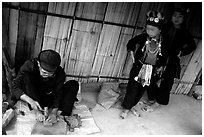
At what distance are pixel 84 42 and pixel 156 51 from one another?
1.01 m

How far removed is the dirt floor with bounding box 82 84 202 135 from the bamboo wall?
0.50 m

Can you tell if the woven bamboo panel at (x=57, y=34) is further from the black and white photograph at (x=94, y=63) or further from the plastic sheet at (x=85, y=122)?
the plastic sheet at (x=85, y=122)

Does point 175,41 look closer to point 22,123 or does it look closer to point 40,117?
point 40,117

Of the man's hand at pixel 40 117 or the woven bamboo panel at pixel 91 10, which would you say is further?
the woven bamboo panel at pixel 91 10

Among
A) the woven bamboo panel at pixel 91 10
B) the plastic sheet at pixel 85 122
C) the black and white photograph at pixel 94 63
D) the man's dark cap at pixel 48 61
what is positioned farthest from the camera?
the woven bamboo panel at pixel 91 10

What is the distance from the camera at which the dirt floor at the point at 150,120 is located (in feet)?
11.4

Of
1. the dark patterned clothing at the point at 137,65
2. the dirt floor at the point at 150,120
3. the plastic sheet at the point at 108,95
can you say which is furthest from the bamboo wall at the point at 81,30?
the dirt floor at the point at 150,120

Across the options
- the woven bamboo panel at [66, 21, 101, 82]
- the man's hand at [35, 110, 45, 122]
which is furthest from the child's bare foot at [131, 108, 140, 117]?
the man's hand at [35, 110, 45, 122]

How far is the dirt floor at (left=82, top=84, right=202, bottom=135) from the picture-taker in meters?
3.46

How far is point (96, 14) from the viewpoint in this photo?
11.2ft

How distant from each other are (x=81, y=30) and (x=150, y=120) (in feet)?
5.32

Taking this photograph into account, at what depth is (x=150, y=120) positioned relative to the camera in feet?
12.2

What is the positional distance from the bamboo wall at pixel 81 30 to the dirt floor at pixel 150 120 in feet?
1.66

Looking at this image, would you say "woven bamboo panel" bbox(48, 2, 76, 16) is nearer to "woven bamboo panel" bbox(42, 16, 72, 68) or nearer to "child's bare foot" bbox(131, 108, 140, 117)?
"woven bamboo panel" bbox(42, 16, 72, 68)
